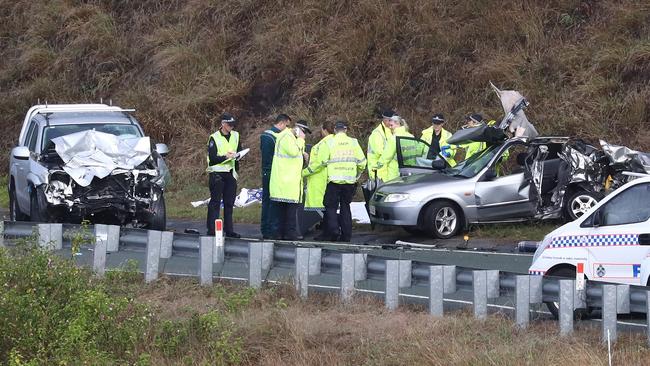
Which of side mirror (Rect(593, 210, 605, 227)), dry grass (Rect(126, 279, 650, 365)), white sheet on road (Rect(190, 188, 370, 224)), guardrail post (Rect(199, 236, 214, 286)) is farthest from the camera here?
white sheet on road (Rect(190, 188, 370, 224))

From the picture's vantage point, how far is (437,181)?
19.1 m

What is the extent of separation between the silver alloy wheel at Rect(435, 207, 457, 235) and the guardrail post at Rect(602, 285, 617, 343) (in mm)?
8343

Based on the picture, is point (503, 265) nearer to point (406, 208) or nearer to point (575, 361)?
point (406, 208)

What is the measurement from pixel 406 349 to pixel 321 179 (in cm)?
816

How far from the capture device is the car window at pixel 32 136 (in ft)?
63.2

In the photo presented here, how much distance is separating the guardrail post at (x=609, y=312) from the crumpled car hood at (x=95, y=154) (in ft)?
28.8

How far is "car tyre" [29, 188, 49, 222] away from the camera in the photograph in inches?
699

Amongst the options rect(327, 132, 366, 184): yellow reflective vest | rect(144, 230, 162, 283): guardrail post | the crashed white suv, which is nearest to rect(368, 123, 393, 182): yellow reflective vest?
rect(327, 132, 366, 184): yellow reflective vest

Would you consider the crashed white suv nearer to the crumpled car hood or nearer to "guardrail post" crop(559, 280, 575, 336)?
the crumpled car hood

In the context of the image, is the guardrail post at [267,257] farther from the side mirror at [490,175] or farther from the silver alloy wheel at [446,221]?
the side mirror at [490,175]

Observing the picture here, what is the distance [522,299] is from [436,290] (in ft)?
2.96

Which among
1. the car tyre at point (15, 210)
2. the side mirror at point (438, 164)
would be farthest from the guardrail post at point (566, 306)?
the car tyre at point (15, 210)

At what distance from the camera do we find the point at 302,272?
503 inches

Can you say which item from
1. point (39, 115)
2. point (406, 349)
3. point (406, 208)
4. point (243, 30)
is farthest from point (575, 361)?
point (243, 30)
